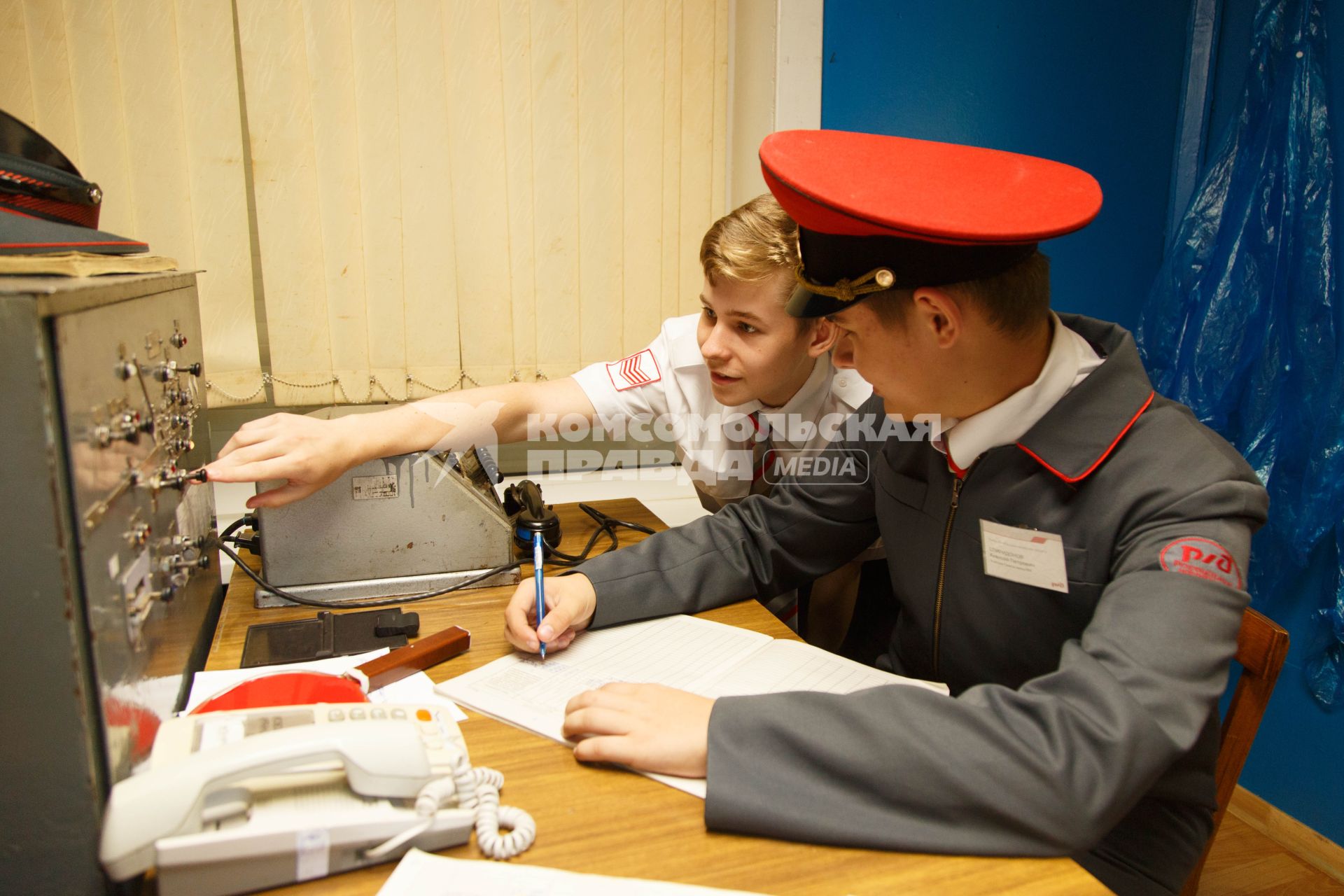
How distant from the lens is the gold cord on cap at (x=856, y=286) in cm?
88

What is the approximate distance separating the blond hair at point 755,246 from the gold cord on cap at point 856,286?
0.35 m

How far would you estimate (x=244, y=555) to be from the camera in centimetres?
132

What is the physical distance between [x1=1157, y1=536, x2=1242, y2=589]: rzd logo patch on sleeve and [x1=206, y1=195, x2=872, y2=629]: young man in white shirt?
2.26ft

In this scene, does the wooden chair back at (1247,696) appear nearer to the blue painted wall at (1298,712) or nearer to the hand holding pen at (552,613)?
the hand holding pen at (552,613)

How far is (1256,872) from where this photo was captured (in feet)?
5.72

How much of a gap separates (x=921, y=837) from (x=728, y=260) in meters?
0.88

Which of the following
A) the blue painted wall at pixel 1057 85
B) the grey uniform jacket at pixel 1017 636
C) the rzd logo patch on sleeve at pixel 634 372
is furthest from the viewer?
the blue painted wall at pixel 1057 85

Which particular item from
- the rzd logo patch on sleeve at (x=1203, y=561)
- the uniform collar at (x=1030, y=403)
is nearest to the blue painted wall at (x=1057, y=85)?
the uniform collar at (x=1030, y=403)

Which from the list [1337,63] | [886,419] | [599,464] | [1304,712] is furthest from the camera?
[599,464]

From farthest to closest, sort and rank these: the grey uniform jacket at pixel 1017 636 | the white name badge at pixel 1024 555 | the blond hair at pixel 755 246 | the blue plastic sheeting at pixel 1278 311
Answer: the blue plastic sheeting at pixel 1278 311
the blond hair at pixel 755 246
the white name badge at pixel 1024 555
the grey uniform jacket at pixel 1017 636

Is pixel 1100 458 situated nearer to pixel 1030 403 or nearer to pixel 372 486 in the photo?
pixel 1030 403

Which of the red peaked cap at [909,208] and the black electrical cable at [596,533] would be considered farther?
the black electrical cable at [596,533]

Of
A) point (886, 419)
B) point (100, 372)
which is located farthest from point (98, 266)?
point (886, 419)

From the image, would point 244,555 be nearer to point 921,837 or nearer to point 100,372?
point 100,372
